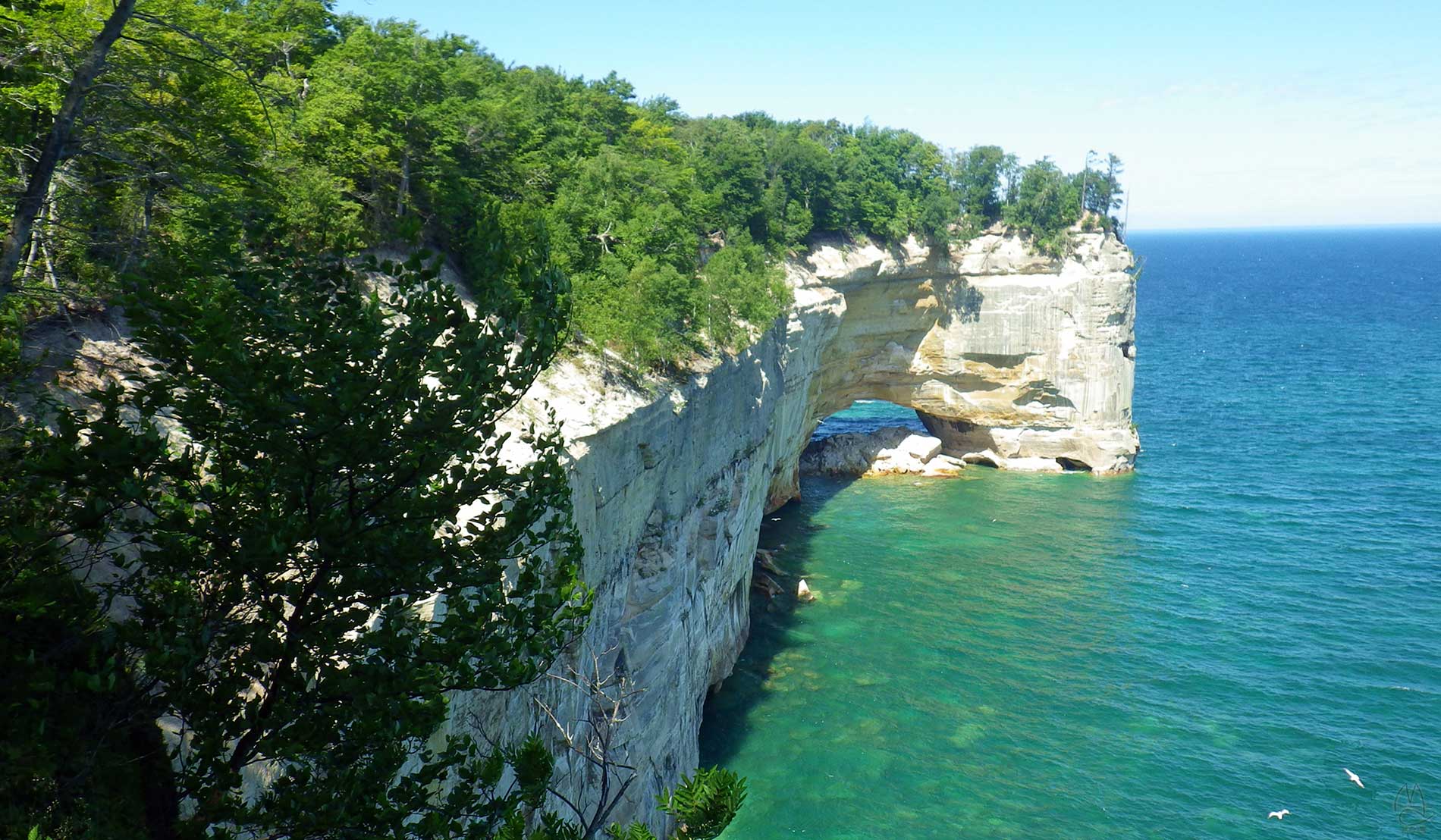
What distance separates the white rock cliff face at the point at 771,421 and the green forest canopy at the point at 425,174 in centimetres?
219

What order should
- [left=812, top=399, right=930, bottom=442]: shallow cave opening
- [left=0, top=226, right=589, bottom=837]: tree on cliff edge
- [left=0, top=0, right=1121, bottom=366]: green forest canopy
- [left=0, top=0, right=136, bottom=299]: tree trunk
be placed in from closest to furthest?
[left=0, top=226, right=589, bottom=837]: tree on cliff edge
[left=0, top=0, right=136, bottom=299]: tree trunk
[left=0, top=0, right=1121, bottom=366]: green forest canopy
[left=812, top=399, right=930, bottom=442]: shallow cave opening

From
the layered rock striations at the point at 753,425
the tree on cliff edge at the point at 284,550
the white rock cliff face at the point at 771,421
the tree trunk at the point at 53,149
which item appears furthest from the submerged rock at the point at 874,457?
A: the tree trunk at the point at 53,149

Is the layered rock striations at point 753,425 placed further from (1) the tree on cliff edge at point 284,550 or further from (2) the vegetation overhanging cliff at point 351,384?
(1) the tree on cliff edge at point 284,550

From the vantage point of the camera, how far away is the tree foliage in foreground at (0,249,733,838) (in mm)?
7723

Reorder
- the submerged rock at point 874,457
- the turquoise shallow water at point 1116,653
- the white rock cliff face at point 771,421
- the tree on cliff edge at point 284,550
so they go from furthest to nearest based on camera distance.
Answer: the submerged rock at point 874,457 < the turquoise shallow water at point 1116,653 < the white rock cliff face at point 771,421 < the tree on cliff edge at point 284,550

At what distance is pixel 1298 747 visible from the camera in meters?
28.5

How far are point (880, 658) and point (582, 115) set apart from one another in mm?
28238

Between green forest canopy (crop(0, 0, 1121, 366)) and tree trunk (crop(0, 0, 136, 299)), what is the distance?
0.43m

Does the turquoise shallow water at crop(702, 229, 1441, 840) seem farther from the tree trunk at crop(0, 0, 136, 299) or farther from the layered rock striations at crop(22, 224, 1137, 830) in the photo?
the tree trunk at crop(0, 0, 136, 299)

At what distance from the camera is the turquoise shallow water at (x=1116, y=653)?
2630 cm

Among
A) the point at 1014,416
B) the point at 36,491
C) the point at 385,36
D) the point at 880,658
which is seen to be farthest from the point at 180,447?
the point at 1014,416

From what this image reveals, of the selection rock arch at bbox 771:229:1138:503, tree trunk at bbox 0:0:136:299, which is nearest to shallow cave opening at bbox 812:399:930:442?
rock arch at bbox 771:229:1138:503

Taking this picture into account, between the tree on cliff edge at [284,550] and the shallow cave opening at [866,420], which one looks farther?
the shallow cave opening at [866,420]

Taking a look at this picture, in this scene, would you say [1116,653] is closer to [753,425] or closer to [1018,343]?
[753,425]
